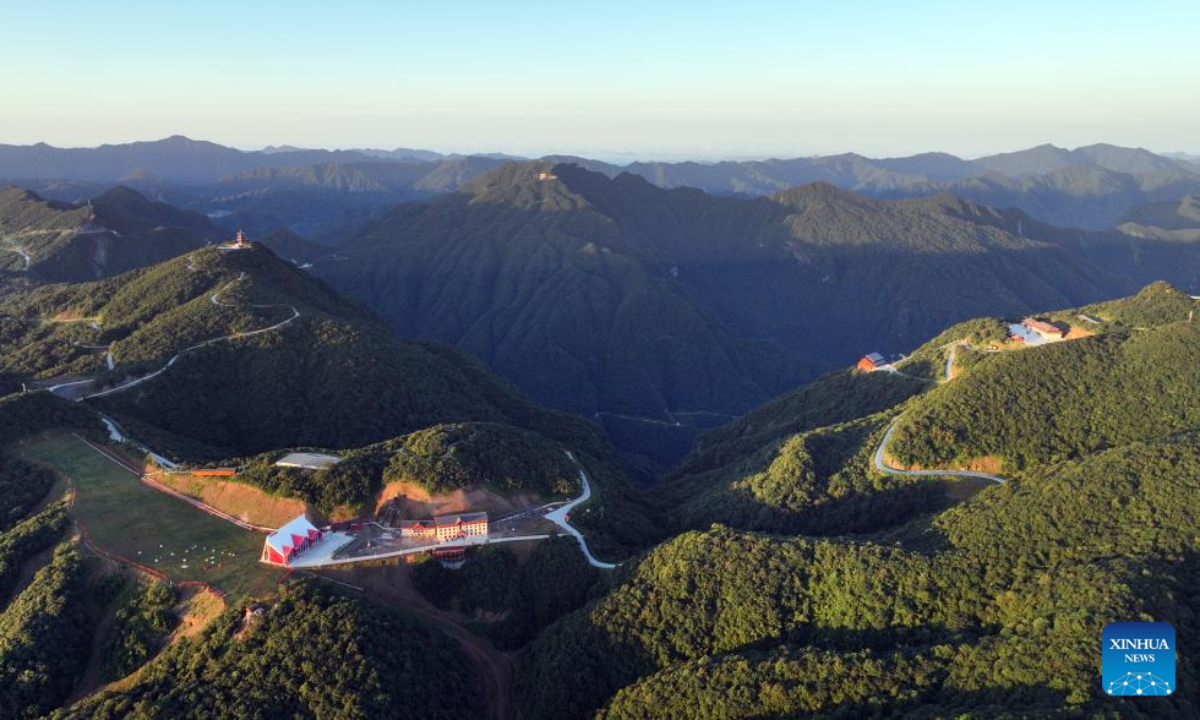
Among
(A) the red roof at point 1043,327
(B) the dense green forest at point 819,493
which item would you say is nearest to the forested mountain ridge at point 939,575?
(B) the dense green forest at point 819,493

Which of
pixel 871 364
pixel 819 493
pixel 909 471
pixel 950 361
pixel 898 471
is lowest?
pixel 819 493

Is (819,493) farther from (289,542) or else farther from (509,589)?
(289,542)

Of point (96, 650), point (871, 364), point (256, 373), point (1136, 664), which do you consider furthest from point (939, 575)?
point (256, 373)

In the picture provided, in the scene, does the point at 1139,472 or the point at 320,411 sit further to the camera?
the point at 320,411

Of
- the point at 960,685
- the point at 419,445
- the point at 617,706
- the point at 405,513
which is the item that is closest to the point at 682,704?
the point at 617,706

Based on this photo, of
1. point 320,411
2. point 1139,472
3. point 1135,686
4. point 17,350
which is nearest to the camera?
point 1135,686

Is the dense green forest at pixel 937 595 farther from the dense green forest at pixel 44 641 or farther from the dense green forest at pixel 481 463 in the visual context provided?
the dense green forest at pixel 44 641

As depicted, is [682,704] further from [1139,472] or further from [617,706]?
[1139,472]
